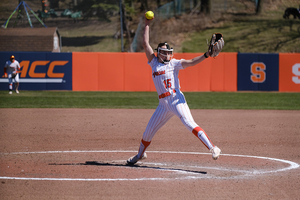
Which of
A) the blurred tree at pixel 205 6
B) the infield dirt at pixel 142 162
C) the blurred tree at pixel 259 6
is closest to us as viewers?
the infield dirt at pixel 142 162

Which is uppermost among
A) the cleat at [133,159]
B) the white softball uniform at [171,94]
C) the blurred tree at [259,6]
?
the white softball uniform at [171,94]

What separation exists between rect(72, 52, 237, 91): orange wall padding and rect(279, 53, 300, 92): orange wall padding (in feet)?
9.00

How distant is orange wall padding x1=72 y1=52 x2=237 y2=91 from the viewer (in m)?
22.0

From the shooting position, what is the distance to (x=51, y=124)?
1103 cm

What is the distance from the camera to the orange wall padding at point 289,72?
870 inches

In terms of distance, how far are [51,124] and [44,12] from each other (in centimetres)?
2416

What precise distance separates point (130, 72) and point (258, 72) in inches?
300

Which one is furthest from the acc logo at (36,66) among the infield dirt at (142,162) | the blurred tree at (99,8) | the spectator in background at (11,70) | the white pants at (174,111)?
the white pants at (174,111)

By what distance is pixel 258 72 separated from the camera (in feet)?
73.0

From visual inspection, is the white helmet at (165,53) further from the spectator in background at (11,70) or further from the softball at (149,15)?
the spectator in background at (11,70)

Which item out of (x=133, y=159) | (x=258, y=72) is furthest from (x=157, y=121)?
(x=258, y=72)

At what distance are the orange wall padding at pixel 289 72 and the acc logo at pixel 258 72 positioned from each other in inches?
39.6

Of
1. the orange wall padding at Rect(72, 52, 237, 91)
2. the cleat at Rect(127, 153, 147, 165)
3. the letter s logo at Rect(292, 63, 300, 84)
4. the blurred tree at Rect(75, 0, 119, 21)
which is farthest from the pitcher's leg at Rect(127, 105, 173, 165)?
the blurred tree at Rect(75, 0, 119, 21)

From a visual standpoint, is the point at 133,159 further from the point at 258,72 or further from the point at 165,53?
the point at 258,72
